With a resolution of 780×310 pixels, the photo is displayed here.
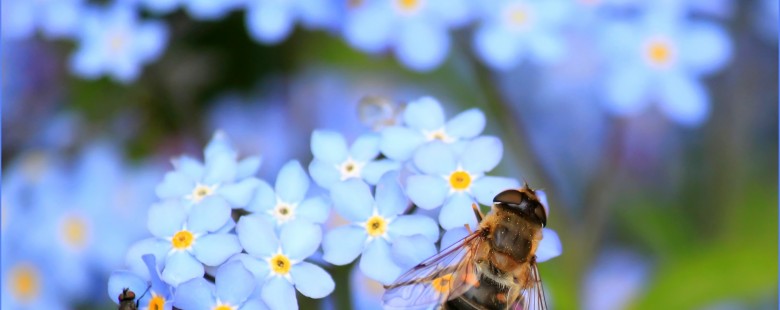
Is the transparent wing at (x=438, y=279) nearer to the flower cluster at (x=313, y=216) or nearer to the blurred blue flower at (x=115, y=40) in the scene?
the flower cluster at (x=313, y=216)

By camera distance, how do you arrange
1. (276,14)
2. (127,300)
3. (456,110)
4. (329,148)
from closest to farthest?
(127,300)
(329,148)
(276,14)
(456,110)

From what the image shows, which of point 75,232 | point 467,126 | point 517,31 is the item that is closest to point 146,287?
point 467,126

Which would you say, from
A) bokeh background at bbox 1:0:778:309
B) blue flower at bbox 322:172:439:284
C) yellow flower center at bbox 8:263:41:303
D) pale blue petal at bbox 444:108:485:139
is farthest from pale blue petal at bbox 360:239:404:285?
yellow flower center at bbox 8:263:41:303

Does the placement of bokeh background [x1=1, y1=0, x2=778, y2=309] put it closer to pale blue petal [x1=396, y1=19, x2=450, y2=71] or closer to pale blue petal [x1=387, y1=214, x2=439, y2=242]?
pale blue petal [x1=396, y1=19, x2=450, y2=71]

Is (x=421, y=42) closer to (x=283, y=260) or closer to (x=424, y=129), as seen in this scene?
(x=424, y=129)

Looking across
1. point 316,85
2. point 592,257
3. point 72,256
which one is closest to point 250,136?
point 316,85

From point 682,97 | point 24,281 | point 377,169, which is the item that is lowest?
point 377,169
